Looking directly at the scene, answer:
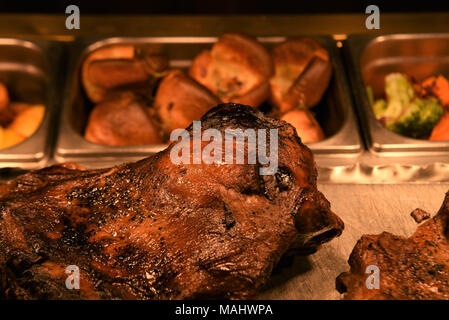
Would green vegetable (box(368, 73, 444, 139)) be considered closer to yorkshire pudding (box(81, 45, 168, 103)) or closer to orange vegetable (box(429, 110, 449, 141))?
orange vegetable (box(429, 110, 449, 141))

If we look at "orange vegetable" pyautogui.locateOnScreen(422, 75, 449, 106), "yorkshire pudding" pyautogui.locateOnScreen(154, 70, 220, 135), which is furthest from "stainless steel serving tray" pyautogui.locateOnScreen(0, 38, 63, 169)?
"orange vegetable" pyautogui.locateOnScreen(422, 75, 449, 106)

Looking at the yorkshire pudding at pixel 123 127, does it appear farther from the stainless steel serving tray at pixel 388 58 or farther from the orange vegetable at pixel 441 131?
the orange vegetable at pixel 441 131

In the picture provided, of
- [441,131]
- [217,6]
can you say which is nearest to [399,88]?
[441,131]
